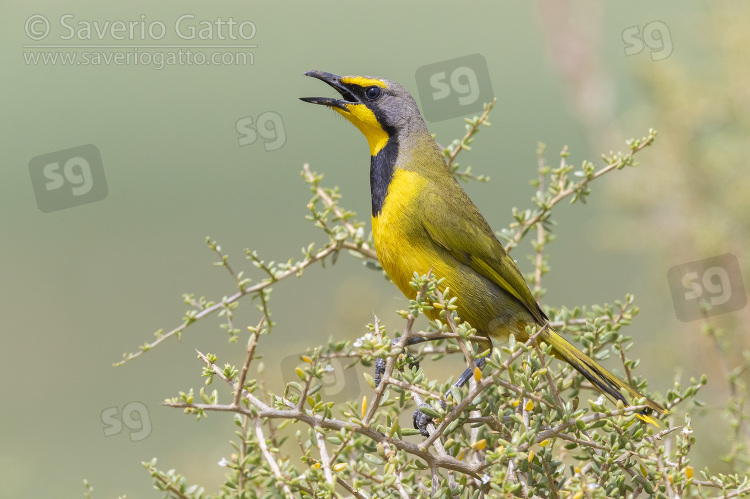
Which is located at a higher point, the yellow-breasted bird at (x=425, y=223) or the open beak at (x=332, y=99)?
the open beak at (x=332, y=99)

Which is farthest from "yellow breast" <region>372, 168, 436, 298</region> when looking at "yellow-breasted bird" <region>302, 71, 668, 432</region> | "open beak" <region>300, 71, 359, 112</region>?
"open beak" <region>300, 71, 359, 112</region>

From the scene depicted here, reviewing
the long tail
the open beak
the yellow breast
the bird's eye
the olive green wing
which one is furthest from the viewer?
the bird's eye

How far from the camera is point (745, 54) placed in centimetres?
368

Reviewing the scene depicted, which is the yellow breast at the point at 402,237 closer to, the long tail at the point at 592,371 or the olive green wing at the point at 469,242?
the olive green wing at the point at 469,242

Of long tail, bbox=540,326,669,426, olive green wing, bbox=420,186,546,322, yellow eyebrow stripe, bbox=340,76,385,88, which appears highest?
yellow eyebrow stripe, bbox=340,76,385,88

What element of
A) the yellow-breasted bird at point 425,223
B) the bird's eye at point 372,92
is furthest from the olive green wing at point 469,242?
the bird's eye at point 372,92

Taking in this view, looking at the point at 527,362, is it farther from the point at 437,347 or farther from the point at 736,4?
the point at 736,4

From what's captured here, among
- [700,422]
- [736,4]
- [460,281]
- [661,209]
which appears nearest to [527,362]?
[460,281]

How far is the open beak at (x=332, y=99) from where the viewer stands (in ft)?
9.62

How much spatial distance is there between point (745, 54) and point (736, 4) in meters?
0.34

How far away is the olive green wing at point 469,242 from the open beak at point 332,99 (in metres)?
0.48

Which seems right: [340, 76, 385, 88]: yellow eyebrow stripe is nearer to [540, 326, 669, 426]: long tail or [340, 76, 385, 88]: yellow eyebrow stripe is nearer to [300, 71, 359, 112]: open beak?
[300, 71, 359, 112]: open beak

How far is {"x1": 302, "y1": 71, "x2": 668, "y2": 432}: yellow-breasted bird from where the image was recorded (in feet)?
8.91

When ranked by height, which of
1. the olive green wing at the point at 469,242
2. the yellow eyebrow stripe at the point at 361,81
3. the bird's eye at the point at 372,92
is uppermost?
the yellow eyebrow stripe at the point at 361,81
